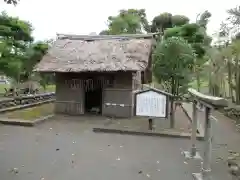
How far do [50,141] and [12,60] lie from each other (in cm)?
1316

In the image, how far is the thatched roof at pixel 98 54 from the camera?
1512 centimetres

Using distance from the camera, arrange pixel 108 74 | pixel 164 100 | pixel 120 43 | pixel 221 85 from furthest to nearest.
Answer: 1. pixel 221 85
2. pixel 120 43
3. pixel 108 74
4. pixel 164 100

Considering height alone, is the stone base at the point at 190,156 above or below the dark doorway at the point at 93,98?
below

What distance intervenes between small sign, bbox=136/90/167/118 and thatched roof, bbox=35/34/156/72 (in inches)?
124

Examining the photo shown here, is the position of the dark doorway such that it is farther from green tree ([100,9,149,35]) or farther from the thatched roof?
green tree ([100,9,149,35])

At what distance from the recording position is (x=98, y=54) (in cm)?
1625

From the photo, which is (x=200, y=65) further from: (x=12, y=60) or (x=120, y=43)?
(x=12, y=60)

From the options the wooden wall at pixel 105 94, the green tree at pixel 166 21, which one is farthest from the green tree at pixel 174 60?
the green tree at pixel 166 21

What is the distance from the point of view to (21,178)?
19.9 feet

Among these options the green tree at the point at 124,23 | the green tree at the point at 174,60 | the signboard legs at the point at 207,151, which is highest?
the green tree at the point at 124,23

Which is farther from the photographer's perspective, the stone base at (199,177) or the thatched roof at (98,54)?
the thatched roof at (98,54)

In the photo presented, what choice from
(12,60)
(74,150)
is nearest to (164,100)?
(74,150)

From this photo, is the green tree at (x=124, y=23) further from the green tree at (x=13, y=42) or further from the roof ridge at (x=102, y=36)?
the roof ridge at (x=102, y=36)

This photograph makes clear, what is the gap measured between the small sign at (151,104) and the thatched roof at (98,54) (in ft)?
10.3
